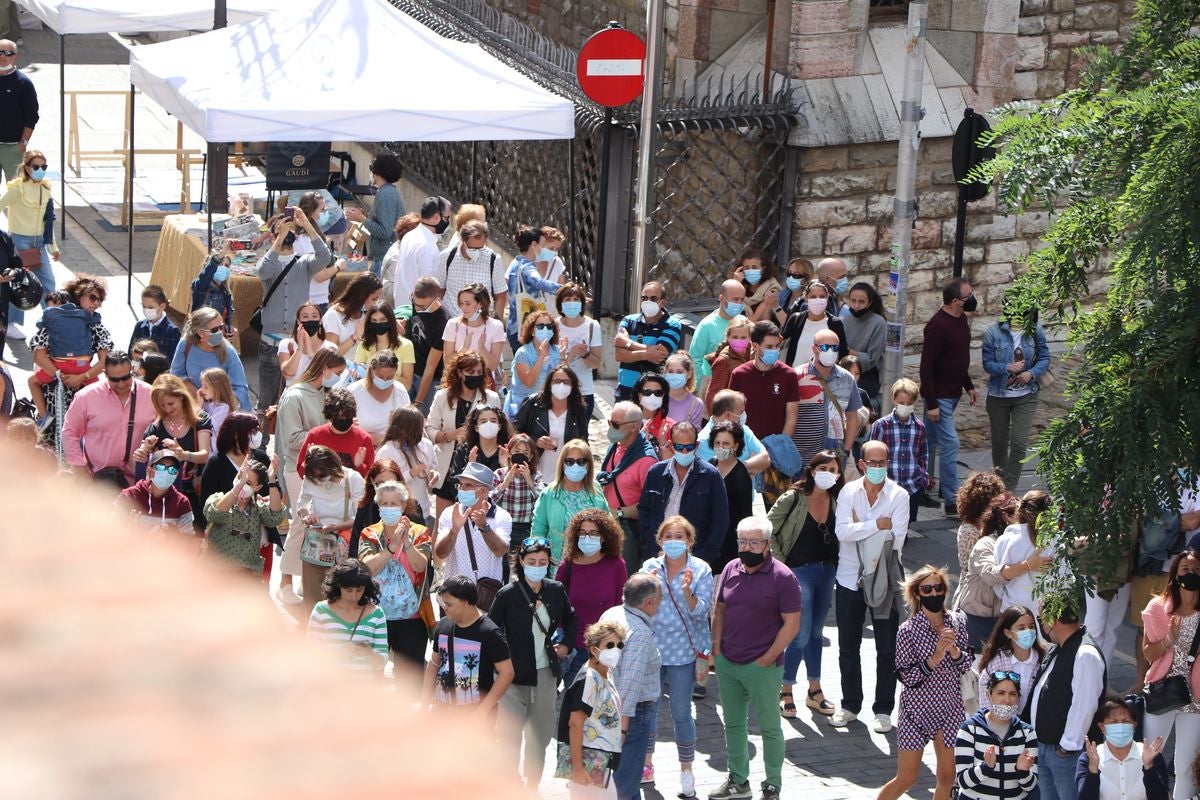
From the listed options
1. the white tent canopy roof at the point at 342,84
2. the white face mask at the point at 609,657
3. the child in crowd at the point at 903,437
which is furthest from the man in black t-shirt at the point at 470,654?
the white tent canopy roof at the point at 342,84

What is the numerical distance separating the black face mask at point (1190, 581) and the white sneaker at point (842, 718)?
196 cm

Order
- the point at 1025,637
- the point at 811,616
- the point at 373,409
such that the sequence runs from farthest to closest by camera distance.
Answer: the point at 373,409 < the point at 811,616 < the point at 1025,637

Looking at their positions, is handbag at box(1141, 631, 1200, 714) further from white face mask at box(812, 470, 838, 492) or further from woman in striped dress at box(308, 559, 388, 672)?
woman in striped dress at box(308, 559, 388, 672)

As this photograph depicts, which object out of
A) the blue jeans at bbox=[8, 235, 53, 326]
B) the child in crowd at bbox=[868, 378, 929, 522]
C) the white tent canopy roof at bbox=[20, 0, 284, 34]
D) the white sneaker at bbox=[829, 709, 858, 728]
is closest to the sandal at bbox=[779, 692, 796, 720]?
the white sneaker at bbox=[829, 709, 858, 728]

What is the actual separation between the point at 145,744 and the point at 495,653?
658cm

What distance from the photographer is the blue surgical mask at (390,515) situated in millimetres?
8539

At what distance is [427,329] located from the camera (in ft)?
39.5

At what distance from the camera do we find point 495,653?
25.6ft

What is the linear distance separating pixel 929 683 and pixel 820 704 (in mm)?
1375

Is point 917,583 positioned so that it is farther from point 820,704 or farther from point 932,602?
point 820,704

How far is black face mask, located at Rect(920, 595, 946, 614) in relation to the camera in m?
8.27

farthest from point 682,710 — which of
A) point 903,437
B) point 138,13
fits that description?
point 138,13

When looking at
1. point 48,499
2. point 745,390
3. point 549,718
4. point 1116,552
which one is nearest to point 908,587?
point 1116,552

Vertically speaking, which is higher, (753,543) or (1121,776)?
(753,543)
